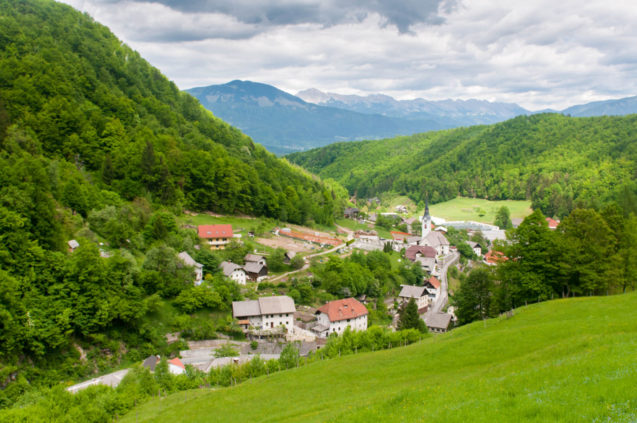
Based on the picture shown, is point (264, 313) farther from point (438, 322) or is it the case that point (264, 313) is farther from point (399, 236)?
point (399, 236)

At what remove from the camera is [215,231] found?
63000mm

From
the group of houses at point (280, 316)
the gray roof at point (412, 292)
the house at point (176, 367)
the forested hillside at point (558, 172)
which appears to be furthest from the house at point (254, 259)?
the forested hillside at point (558, 172)

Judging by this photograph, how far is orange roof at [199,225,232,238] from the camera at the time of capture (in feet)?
204

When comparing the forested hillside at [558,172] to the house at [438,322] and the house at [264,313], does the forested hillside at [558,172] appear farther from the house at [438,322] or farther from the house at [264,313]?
the house at [264,313]

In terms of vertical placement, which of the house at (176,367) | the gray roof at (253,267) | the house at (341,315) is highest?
the gray roof at (253,267)

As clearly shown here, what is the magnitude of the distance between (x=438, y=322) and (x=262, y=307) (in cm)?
2150

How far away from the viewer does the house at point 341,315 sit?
4944 centimetres

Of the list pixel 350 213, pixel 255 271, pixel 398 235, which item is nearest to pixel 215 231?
pixel 255 271

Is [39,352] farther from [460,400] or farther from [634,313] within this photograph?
[634,313]

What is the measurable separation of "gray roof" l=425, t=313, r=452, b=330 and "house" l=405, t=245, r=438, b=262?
28.5 meters

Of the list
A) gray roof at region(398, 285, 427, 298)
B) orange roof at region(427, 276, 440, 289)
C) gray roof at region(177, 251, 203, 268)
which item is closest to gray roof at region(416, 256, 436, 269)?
orange roof at region(427, 276, 440, 289)

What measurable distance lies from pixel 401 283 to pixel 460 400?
57.6 metres

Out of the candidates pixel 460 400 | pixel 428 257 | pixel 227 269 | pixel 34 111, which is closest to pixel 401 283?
pixel 428 257

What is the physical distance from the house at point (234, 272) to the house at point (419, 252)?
37.5 metres
